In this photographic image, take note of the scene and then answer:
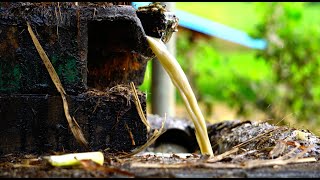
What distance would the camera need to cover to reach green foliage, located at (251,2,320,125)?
31.7 feet

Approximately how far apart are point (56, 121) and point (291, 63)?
6379 millimetres

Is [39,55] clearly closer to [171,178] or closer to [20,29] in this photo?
[20,29]

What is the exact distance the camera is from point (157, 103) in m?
7.02

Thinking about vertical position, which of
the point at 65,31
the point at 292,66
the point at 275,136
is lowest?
the point at 292,66

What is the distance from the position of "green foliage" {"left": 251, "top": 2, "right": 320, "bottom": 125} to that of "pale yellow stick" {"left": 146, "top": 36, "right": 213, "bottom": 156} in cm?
544

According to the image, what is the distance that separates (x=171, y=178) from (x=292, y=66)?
719 centimetres

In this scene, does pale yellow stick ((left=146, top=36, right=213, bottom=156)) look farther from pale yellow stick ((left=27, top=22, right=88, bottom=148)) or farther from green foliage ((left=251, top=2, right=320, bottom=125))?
green foliage ((left=251, top=2, right=320, bottom=125))

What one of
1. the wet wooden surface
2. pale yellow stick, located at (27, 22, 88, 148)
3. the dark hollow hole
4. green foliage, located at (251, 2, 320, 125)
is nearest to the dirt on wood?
the wet wooden surface

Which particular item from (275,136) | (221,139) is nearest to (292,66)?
(221,139)

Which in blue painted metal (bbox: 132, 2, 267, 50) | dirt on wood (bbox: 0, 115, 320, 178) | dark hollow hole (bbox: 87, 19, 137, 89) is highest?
dark hollow hole (bbox: 87, 19, 137, 89)

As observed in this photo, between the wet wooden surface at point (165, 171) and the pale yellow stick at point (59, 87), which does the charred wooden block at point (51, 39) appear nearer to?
the pale yellow stick at point (59, 87)

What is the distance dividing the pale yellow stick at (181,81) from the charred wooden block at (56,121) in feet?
1.01

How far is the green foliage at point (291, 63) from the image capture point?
31.7 feet

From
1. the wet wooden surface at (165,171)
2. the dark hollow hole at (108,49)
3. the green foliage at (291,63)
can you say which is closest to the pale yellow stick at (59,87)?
the dark hollow hole at (108,49)
